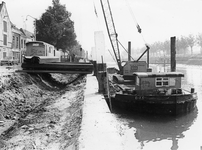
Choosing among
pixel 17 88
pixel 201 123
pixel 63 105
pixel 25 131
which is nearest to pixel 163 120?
pixel 201 123

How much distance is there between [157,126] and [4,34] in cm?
2923

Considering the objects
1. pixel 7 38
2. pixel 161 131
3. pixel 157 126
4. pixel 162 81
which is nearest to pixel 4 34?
pixel 7 38

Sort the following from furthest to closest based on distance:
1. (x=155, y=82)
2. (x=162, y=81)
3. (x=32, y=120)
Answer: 1. (x=162, y=81)
2. (x=155, y=82)
3. (x=32, y=120)

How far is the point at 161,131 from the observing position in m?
10.0

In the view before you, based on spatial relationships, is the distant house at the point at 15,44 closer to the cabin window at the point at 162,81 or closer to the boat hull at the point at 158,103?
the boat hull at the point at 158,103

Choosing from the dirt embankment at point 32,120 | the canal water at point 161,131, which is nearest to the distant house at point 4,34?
the dirt embankment at point 32,120

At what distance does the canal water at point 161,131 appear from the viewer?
329 inches

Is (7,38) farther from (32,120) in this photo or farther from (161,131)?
(161,131)

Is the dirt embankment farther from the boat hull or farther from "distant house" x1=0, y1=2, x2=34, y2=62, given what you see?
"distant house" x1=0, y1=2, x2=34, y2=62

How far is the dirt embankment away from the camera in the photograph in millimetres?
6059

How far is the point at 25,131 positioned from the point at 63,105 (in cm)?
370

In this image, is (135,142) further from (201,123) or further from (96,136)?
(201,123)

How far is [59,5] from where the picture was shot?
127 ft

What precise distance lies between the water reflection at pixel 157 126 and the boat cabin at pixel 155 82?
171 cm
